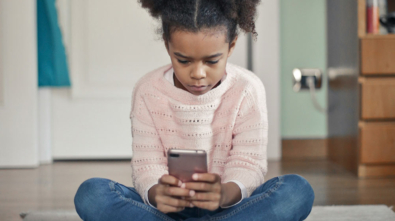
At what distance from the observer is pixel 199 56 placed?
89 centimetres

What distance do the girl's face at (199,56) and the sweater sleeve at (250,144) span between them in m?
0.15

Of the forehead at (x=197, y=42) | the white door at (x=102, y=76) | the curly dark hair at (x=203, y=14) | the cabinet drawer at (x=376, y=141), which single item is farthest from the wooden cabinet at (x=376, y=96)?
the forehead at (x=197, y=42)

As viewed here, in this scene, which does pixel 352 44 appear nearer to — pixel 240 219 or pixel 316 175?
pixel 316 175

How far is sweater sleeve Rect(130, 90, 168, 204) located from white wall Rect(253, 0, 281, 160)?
50.2 inches

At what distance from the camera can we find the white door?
2227mm

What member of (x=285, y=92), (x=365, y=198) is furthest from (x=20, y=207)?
(x=285, y=92)

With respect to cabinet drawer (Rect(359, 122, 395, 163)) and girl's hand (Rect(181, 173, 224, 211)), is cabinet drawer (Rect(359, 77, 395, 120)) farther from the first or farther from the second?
girl's hand (Rect(181, 173, 224, 211))

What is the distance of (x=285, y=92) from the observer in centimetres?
233

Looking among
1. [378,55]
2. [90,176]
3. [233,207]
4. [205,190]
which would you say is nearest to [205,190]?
[205,190]

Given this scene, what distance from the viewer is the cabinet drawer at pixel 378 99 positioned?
72.7 inches

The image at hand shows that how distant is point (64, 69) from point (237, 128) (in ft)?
4.41

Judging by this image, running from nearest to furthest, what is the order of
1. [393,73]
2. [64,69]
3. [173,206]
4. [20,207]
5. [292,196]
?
[173,206]
[292,196]
[20,207]
[393,73]
[64,69]

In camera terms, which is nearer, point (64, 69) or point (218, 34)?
point (218, 34)

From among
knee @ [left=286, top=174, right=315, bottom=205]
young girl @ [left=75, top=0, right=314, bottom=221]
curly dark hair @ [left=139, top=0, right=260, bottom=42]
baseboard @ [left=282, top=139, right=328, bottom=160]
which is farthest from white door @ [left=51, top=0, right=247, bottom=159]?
knee @ [left=286, top=174, right=315, bottom=205]
